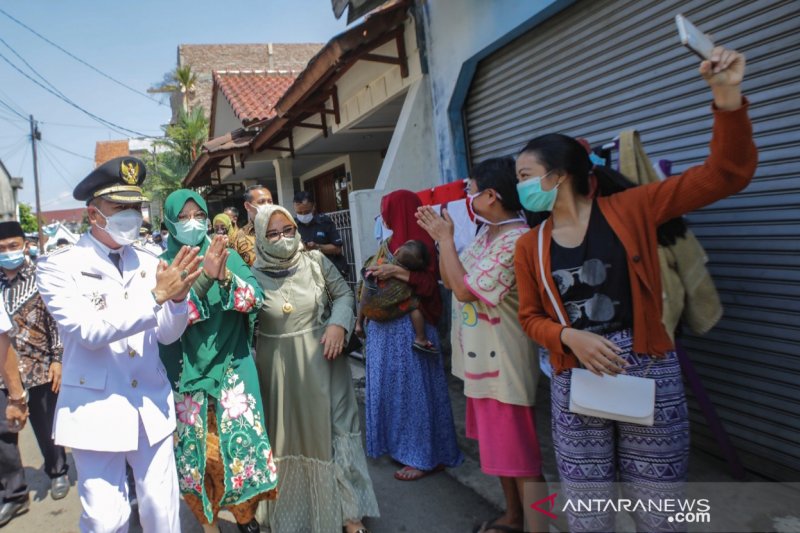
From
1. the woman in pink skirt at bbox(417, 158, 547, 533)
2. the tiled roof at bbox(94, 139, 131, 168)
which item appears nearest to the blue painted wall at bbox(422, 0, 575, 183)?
the woman in pink skirt at bbox(417, 158, 547, 533)

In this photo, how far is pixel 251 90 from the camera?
11531 mm

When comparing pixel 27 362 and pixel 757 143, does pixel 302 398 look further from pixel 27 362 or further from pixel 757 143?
pixel 757 143

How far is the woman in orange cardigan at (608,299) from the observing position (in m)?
1.78

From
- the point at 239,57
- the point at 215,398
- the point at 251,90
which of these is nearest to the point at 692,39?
the point at 215,398

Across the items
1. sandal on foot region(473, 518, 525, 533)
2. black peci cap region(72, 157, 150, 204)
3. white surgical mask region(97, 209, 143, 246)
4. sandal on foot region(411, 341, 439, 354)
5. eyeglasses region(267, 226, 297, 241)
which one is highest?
black peci cap region(72, 157, 150, 204)

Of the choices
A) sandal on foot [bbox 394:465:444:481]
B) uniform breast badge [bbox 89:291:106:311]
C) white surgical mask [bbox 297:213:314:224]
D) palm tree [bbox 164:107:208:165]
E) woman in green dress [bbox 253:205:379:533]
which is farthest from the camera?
palm tree [bbox 164:107:208:165]

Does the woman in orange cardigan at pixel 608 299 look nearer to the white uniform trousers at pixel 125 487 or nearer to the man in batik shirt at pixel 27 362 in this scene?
the white uniform trousers at pixel 125 487

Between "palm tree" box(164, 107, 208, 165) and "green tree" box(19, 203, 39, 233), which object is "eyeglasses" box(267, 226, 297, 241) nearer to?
"palm tree" box(164, 107, 208, 165)

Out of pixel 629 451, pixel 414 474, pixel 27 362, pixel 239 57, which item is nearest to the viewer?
pixel 629 451

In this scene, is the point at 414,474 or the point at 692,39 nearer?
the point at 692,39

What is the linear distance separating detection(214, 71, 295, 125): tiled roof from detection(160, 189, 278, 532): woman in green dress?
765 centimetres

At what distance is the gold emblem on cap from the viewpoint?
7.53ft

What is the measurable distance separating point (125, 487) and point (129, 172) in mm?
1415

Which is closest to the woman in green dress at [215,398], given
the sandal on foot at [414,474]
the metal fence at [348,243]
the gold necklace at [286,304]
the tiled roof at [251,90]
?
the gold necklace at [286,304]
